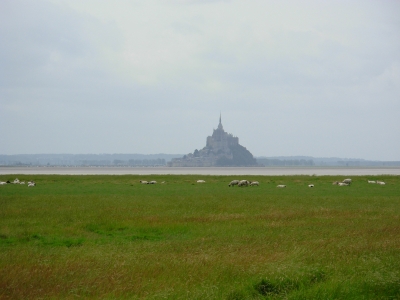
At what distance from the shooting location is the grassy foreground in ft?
37.1

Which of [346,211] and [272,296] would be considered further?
[346,211]

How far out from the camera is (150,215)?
25203mm

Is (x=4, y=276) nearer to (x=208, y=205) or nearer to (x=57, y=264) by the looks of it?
(x=57, y=264)

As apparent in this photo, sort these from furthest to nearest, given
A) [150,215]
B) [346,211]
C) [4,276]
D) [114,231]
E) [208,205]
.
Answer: [208,205]
[346,211]
[150,215]
[114,231]
[4,276]

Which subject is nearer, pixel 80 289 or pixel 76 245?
pixel 80 289

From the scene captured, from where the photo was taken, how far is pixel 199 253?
49.8ft

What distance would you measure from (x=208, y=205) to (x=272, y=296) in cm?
1886

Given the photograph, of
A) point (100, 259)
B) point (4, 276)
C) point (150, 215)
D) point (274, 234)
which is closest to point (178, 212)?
point (150, 215)

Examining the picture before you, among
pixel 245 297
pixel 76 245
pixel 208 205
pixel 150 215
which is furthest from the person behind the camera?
pixel 208 205

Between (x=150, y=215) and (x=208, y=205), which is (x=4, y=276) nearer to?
(x=150, y=215)

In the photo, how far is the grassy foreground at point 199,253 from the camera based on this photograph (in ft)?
37.1

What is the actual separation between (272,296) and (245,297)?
0.66 m

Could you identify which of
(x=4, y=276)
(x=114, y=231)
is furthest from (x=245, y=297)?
(x=114, y=231)

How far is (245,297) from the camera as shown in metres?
10.9
